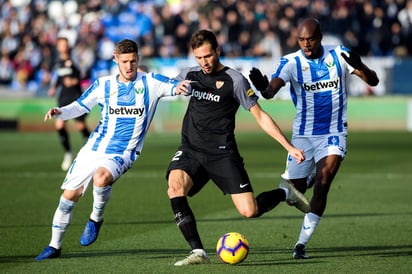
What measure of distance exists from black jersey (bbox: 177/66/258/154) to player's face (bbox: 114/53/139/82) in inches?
25.2

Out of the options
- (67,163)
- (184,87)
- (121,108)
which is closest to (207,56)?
(184,87)

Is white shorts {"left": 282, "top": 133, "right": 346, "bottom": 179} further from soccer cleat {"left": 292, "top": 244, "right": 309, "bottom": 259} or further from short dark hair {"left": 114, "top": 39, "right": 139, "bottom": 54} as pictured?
short dark hair {"left": 114, "top": 39, "right": 139, "bottom": 54}

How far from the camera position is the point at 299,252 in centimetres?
897

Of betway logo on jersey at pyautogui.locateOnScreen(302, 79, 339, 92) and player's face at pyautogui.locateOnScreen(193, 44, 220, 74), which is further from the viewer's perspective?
betway logo on jersey at pyautogui.locateOnScreen(302, 79, 339, 92)

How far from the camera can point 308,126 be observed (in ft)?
31.6

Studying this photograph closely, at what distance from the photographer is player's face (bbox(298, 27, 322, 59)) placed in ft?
30.1

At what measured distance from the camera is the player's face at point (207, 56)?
834cm

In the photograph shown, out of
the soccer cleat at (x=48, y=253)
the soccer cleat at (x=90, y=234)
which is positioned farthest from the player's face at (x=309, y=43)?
the soccer cleat at (x=48, y=253)

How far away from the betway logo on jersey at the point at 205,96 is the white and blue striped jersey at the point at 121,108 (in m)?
0.50

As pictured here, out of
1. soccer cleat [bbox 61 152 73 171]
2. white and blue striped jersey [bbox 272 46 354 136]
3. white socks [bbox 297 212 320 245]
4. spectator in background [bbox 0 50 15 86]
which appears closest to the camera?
white socks [bbox 297 212 320 245]

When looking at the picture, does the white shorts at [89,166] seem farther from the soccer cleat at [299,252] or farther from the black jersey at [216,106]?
the soccer cleat at [299,252]

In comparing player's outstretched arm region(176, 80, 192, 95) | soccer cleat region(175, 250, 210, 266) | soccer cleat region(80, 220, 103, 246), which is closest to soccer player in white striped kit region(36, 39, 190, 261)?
soccer cleat region(80, 220, 103, 246)

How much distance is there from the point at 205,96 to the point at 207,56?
475 mm

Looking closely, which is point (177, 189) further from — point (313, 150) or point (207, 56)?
point (313, 150)
